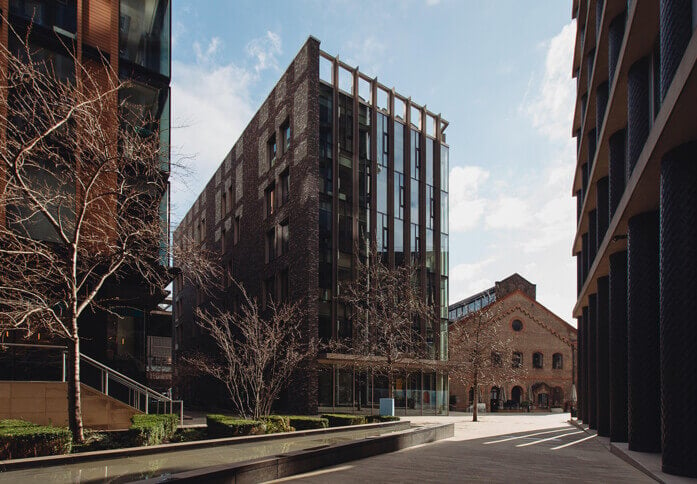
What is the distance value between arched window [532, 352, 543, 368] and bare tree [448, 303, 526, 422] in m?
2.33

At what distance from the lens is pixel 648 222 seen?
50.5ft

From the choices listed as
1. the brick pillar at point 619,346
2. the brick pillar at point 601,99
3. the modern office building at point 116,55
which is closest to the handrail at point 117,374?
the modern office building at point 116,55

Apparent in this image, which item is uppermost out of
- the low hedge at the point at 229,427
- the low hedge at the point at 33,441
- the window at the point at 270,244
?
the window at the point at 270,244

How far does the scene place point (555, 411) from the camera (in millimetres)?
53469

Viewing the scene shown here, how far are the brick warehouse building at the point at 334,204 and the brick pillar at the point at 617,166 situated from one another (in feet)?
63.0

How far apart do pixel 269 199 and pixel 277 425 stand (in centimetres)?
2705

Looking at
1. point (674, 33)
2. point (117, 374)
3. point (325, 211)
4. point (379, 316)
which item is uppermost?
point (325, 211)

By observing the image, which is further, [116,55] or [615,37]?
[116,55]

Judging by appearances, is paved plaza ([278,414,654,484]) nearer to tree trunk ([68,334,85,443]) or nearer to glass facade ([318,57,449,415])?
tree trunk ([68,334,85,443])

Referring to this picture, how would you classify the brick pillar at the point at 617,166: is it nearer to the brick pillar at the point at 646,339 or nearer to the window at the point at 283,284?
the brick pillar at the point at 646,339

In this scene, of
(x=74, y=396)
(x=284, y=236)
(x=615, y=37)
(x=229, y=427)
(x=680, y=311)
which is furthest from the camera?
(x=284, y=236)

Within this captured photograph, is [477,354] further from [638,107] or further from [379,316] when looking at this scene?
[638,107]

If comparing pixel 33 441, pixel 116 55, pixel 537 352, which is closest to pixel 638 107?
pixel 33 441

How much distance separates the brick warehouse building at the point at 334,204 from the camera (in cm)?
3550
